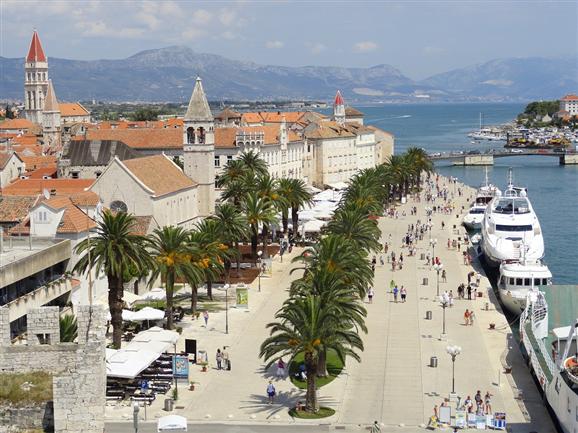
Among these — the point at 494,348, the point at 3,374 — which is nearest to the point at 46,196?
the point at 494,348

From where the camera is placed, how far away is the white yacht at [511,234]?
67.9 meters

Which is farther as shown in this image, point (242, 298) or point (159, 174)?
point (159, 174)

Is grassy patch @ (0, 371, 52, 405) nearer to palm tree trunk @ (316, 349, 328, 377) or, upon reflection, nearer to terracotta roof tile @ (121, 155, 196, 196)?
palm tree trunk @ (316, 349, 328, 377)

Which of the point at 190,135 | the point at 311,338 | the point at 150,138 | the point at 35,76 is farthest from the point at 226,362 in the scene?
the point at 35,76

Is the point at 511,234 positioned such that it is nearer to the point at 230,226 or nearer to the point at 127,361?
the point at 230,226

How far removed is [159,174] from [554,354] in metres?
41.4

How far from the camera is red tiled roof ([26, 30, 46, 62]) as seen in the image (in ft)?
591

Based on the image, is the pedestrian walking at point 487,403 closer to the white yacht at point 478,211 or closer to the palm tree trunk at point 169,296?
the palm tree trunk at point 169,296

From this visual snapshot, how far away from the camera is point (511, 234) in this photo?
7069 cm

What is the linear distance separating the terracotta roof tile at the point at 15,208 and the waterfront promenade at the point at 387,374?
554 inches

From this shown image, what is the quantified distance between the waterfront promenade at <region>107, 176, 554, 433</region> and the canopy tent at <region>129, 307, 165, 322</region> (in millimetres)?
1906

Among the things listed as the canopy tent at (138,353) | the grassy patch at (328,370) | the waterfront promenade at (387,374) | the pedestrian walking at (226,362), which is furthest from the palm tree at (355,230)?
the canopy tent at (138,353)

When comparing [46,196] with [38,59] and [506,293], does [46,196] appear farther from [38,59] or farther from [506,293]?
[38,59]

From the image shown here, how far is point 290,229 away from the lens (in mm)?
Result: 87500
